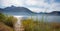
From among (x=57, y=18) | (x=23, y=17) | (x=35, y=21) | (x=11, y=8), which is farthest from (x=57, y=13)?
(x=11, y=8)

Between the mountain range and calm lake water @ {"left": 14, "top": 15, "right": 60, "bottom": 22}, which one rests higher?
the mountain range

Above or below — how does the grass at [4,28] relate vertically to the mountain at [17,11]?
below

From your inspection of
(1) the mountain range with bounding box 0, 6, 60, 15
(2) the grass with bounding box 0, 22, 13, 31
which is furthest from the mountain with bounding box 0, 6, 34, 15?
(2) the grass with bounding box 0, 22, 13, 31

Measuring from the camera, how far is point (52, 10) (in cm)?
145

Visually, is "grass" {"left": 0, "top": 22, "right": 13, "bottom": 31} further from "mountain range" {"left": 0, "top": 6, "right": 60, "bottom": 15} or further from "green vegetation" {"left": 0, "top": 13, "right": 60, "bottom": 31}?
"mountain range" {"left": 0, "top": 6, "right": 60, "bottom": 15}

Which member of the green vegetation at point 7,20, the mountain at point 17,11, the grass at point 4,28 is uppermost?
the mountain at point 17,11

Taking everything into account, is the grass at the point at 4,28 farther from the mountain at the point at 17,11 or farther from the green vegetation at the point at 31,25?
the mountain at the point at 17,11

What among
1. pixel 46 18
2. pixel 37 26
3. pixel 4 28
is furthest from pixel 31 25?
pixel 4 28

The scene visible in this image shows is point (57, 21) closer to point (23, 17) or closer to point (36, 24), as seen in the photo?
point (36, 24)

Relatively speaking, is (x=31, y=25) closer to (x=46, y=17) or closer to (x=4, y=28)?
(x=46, y=17)

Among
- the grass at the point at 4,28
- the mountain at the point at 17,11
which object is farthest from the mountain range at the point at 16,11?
the grass at the point at 4,28

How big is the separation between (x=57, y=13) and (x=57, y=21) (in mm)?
86

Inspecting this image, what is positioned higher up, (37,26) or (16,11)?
(16,11)

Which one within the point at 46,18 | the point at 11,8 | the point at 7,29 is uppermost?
the point at 11,8
